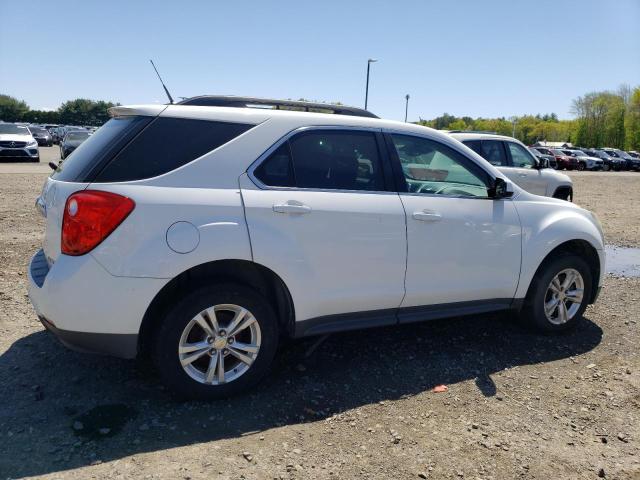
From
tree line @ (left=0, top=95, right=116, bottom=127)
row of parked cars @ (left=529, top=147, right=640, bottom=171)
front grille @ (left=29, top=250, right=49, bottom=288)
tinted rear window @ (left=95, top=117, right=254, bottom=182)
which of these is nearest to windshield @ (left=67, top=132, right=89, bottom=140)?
front grille @ (left=29, top=250, right=49, bottom=288)

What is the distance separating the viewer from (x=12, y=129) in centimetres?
2311

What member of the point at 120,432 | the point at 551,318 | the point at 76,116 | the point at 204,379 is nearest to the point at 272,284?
the point at 204,379

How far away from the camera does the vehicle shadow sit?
288 centimetres

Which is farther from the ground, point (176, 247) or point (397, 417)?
point (176, 247)

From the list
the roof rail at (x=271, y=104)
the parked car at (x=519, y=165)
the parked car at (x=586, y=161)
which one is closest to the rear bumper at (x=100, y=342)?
the roof rail at (x=271, y=104)

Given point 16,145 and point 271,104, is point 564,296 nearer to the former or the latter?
point 271,104

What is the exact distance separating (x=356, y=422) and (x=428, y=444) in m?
0.45

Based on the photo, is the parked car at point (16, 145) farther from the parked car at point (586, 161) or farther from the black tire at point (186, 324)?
the parked car at point (586, 161)

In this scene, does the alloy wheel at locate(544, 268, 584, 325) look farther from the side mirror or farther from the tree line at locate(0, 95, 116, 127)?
the tree line at locate(0, 95, 116, 127)

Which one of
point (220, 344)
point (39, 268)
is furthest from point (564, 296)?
point (39, 268)

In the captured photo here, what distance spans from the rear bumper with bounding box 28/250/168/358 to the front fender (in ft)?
9.42

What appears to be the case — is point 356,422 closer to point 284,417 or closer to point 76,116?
point 284,417

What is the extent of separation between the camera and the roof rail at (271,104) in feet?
11.8

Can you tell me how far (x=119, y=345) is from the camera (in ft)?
9.96
